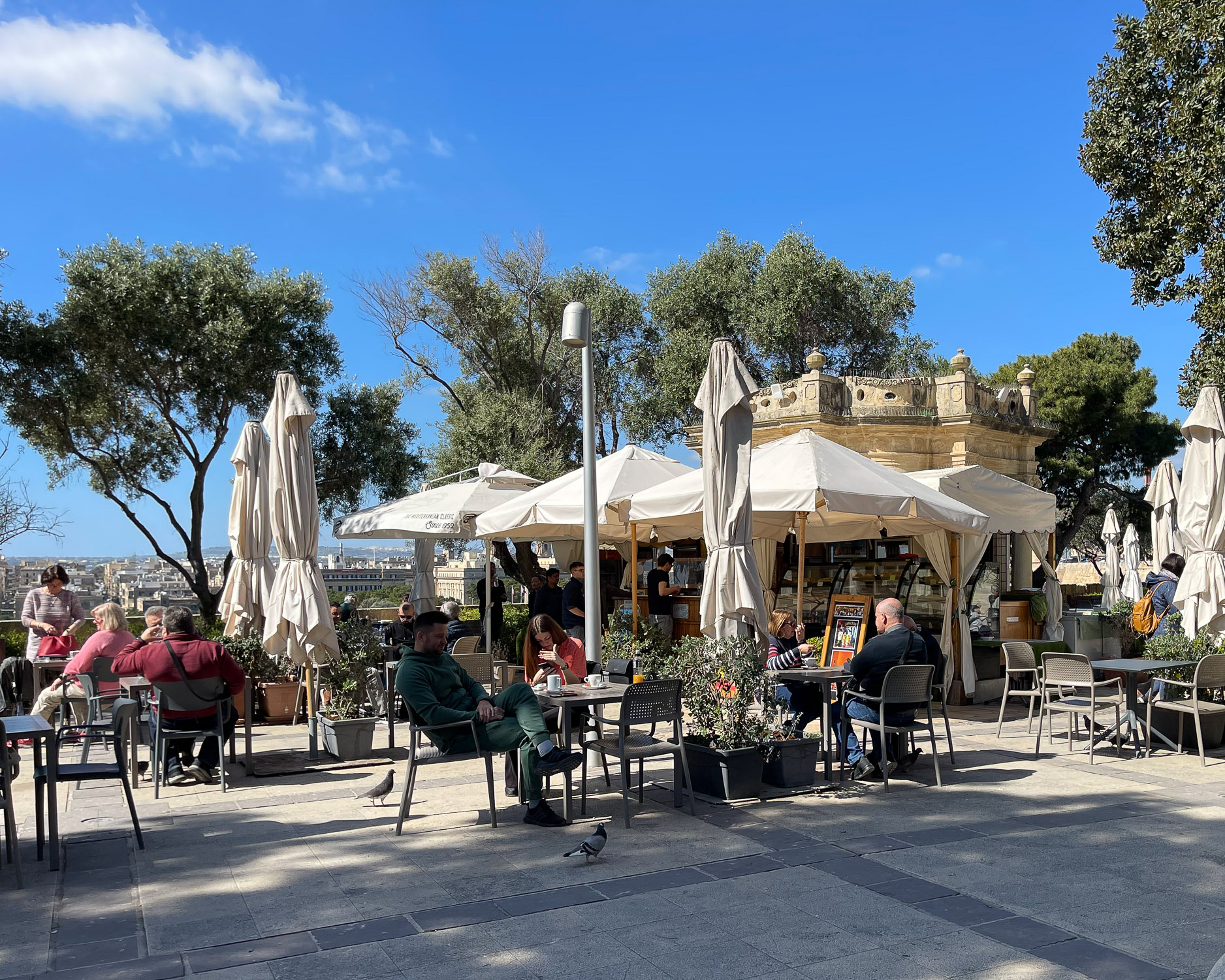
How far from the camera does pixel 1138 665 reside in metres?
8.17

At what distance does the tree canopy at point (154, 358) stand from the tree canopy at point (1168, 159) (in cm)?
1415

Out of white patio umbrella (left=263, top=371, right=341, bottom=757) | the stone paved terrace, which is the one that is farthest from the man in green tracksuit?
white patio umbrella (left=263, top=371, right=341, bottom=757)

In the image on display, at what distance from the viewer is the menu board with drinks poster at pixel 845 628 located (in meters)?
11.4

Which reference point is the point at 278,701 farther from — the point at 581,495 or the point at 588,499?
the point at 588,499

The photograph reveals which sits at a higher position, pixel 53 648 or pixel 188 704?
pixel 53 648

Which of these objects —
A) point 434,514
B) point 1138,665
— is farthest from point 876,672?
point 434,514

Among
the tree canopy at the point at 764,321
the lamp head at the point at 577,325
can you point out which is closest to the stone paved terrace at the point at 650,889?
the lamp head at the point at 577,325

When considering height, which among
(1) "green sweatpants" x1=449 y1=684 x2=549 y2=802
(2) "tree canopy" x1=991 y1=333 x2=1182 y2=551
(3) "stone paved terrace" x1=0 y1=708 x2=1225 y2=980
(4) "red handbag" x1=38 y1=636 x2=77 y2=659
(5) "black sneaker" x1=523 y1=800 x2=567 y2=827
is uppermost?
(2) "tree canopy" x1=991 y1=333 x2=1182 y2=551

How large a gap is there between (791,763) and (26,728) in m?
4.76

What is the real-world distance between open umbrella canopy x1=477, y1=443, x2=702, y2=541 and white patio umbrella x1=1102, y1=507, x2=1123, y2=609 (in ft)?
A: 47.8

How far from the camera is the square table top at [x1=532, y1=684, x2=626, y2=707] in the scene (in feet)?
21.0

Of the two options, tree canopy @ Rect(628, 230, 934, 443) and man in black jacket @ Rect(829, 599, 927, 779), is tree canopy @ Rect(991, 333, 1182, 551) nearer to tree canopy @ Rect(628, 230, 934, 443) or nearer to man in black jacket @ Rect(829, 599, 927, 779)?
tree canopy @ Rect(628, 230, 934, 443)

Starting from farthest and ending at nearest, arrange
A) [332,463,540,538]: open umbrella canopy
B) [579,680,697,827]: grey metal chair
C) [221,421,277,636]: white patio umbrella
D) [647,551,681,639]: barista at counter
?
[647,551,681,639]: barista at counter
[332,463,540,538]: open umbrella canopy
[221,421,277,636]: white patio umbrella
[579,680,697,827]: grey metal chair

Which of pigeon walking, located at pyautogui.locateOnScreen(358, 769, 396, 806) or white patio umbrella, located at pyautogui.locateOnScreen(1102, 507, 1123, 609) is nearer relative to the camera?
pigeon walking, located at pyautogui.locateOnScreen(358, 769, 396, 806)
